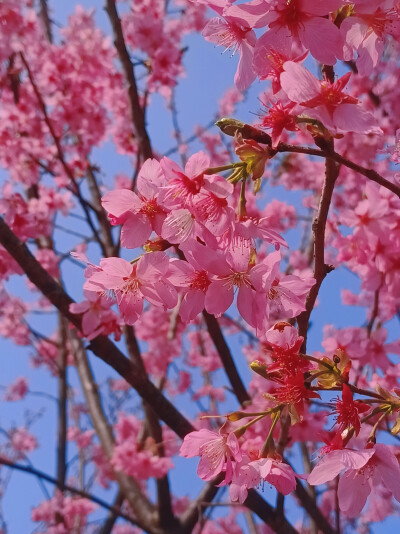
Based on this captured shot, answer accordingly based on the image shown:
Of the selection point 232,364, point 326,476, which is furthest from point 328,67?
point 232,364

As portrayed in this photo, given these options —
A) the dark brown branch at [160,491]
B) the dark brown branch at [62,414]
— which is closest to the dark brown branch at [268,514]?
the dark brown branch at [160,491]

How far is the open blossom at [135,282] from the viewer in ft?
3.84

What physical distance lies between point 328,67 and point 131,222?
23.0 inches

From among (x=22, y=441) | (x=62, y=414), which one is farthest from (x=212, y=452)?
(x=22, y=441)

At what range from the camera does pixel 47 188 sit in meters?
4.82

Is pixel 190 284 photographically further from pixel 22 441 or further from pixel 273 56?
pixel 22 441

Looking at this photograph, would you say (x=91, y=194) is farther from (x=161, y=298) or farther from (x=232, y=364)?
(x=161, y=298)

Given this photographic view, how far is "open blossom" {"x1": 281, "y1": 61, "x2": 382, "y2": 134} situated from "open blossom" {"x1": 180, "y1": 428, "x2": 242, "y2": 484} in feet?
2.40

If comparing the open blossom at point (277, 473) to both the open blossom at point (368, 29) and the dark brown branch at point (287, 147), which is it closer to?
the dark brown branch at point (287, 147)

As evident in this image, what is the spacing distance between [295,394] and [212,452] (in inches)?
12.1

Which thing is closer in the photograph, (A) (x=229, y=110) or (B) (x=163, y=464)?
(B) (x=163, y=464)

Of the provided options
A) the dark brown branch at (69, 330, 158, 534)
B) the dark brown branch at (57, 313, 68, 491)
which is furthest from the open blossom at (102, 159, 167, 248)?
the dark brown branch at (57, 313, 68, 491)

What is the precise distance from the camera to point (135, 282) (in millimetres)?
1241

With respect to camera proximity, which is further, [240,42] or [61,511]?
[61,511]
